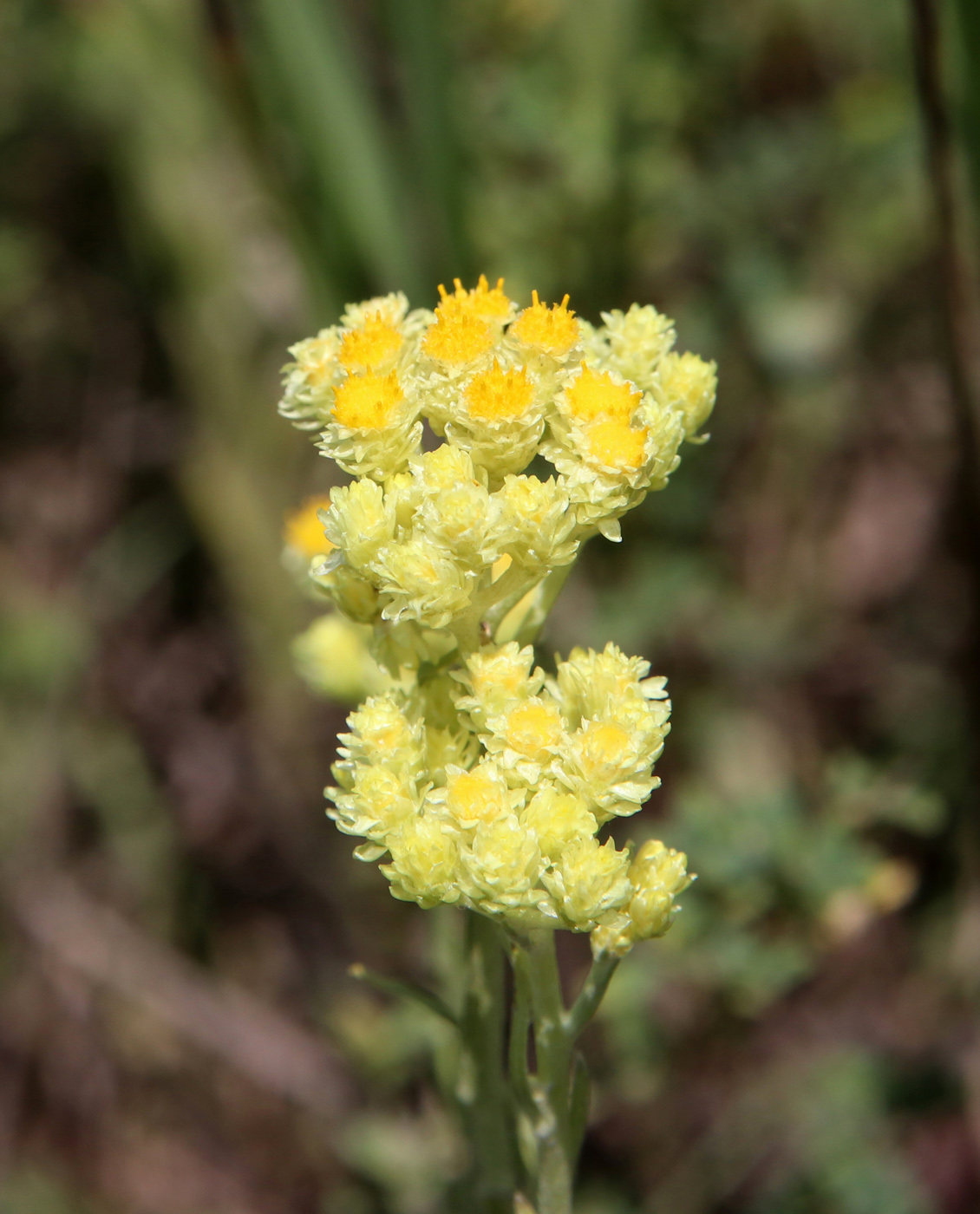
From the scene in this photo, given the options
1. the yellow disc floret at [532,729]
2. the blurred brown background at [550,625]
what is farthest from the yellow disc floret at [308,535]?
the blurred brown background at [550,625]

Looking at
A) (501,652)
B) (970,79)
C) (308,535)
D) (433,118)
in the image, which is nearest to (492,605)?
(501,652)

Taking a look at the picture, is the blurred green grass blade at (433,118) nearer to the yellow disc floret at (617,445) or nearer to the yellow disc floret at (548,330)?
the yellow disc floret at (548,330)

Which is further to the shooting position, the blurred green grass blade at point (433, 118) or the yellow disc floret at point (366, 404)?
the blurred green grass blade at point (433, 118)

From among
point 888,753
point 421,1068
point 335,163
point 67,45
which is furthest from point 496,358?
point 67,45

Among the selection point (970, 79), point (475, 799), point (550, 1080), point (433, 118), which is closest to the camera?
point (475, 799)

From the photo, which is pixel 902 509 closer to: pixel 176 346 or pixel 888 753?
pixel 888 753

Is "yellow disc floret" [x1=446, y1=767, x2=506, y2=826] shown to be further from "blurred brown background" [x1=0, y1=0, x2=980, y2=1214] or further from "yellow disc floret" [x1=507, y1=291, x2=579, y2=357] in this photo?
"blurred brown background" [x1=0, y1=0, x2=980, y2=1214]

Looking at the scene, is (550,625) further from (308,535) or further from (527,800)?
(527,800)
